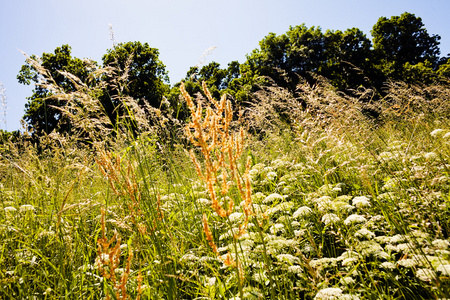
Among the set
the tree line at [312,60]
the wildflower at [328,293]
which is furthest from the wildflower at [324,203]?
the tree line at [312,60]

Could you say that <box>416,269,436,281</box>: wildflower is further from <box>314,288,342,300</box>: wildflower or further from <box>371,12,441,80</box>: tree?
<box>371,12,441,80</box>: tree

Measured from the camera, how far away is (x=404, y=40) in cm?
2684

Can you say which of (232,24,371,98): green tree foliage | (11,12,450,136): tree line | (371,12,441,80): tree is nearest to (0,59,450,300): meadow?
(11,12,450,136): tree line

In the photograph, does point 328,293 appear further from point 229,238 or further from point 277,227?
point 229,238

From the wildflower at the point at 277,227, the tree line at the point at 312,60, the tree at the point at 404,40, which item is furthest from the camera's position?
the tree at the point at 404,40

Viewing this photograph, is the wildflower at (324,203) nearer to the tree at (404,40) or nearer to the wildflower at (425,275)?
the wildflower at (425,275)

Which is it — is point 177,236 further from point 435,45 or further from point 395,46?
point 435,45

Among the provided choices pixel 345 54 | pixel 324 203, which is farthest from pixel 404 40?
pixel 324 203

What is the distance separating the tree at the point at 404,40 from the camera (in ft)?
87.1

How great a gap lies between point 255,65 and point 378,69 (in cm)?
1217

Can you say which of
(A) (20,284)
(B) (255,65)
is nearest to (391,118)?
(A) (20,284)

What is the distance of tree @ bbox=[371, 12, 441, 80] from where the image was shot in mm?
26547

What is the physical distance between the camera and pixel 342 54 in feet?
78.2

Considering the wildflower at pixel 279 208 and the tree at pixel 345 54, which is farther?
the tree at pixel 345 54
